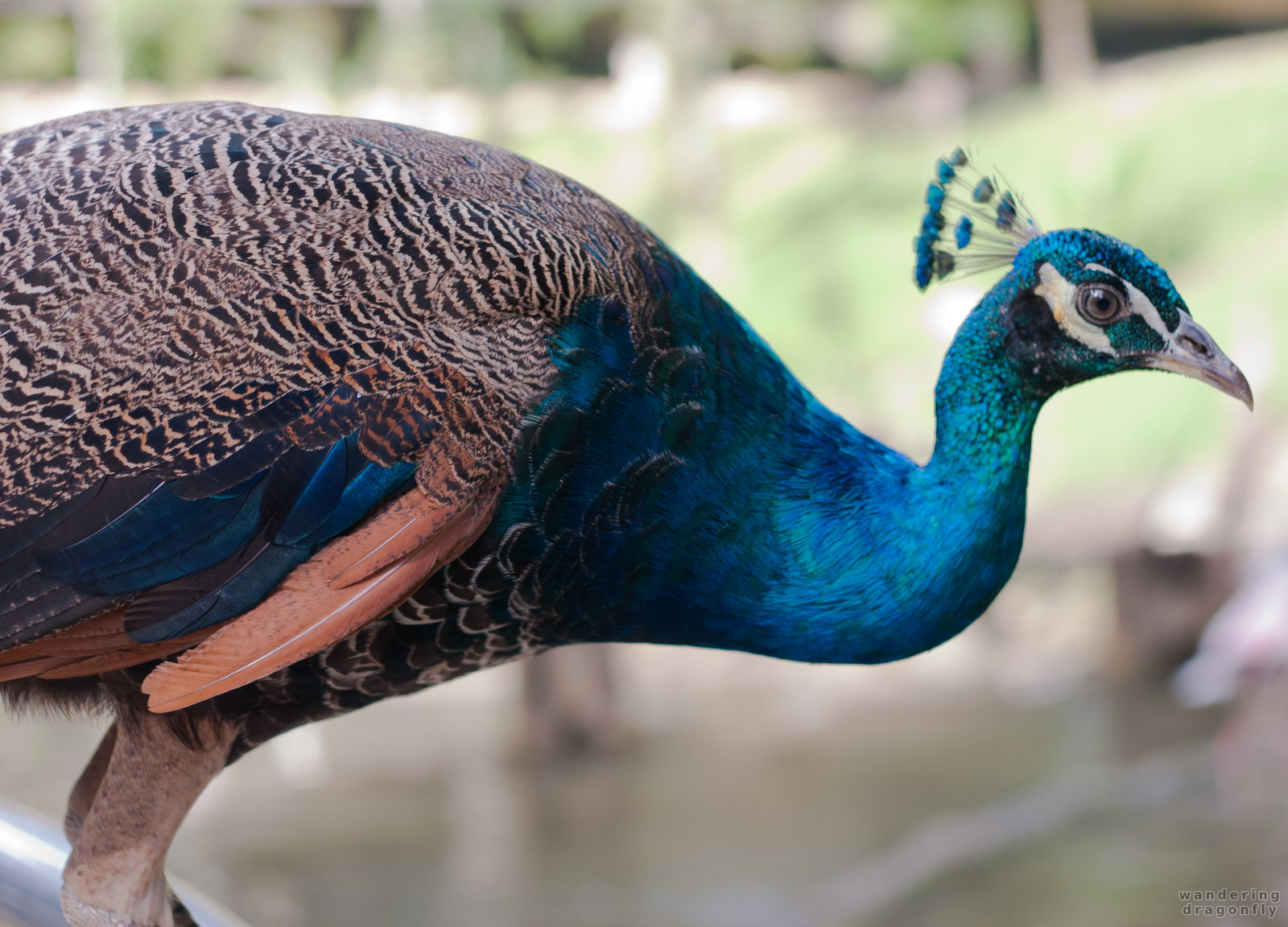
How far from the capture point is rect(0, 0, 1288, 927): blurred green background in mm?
5059

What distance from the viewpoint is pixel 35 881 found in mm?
1863

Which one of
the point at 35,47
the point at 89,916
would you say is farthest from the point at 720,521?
the point at 35,47

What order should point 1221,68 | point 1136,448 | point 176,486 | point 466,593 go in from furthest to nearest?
point 1221,68 → point 1136,448 → point 466,593 → point 176,486

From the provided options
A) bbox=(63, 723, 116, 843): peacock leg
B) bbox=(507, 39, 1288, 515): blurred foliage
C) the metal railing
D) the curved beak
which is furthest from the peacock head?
bbox=(507, 39, 1288, 515): blurred foliage

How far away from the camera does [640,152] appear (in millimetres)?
16438

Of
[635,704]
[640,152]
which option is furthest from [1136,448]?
[640,152]

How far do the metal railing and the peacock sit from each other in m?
0.03

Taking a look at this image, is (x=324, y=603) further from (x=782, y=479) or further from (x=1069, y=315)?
(x=1069, y=315)

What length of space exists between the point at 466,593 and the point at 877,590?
0.54 m

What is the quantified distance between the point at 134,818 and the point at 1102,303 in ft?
4.76

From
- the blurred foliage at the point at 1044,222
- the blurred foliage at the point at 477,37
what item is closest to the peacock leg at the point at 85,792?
the blurred foliage at the point at 1044,222

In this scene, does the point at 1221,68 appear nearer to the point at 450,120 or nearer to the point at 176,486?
the point at 450,120

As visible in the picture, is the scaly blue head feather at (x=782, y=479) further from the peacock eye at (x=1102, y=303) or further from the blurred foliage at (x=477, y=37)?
the blurred foliage at (x=477, y=37)

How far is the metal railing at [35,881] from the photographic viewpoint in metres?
1.83
